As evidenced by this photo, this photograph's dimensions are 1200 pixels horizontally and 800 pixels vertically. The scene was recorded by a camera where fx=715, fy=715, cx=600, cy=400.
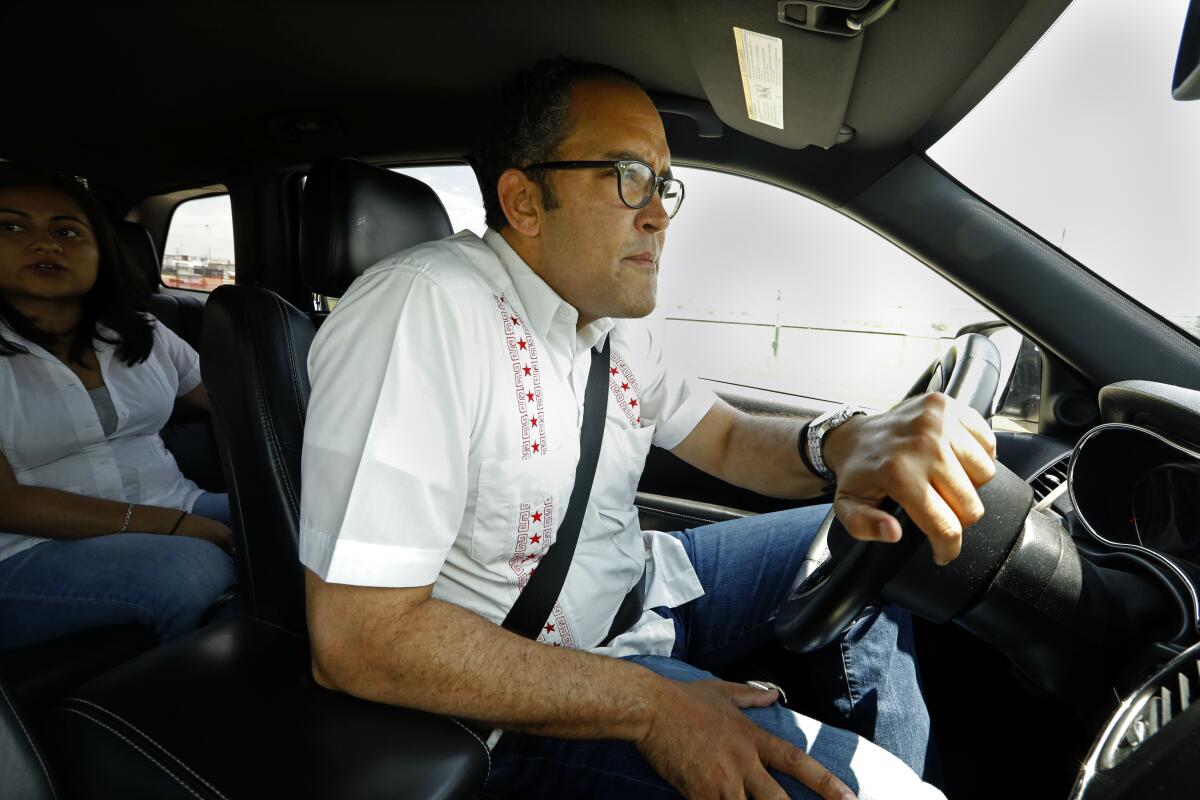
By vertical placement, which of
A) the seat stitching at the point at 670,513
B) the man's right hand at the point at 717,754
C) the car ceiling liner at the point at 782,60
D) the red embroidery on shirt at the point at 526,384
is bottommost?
the seat stitching at the point at 670,513

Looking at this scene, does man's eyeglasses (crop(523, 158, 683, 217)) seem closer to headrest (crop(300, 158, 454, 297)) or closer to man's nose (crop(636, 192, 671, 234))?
man's nose (crop(636, 192, 671, 234))

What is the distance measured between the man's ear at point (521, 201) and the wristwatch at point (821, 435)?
61 cm

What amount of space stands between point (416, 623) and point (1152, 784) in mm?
739

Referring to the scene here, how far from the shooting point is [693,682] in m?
1.03

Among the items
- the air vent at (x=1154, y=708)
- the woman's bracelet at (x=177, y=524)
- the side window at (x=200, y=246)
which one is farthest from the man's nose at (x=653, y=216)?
the side window at (x=200, y=246)

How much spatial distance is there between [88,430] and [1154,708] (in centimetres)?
223

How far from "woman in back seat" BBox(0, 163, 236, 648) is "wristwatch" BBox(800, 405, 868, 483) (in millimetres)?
1365


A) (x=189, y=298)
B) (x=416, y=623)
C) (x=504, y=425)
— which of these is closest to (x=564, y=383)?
(x=504, y=425)

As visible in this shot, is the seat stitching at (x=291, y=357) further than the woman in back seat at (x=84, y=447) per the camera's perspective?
No

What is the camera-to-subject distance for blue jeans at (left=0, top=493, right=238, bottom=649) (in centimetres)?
150

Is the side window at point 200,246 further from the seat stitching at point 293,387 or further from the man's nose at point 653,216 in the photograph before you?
the man's nose at point 653,216

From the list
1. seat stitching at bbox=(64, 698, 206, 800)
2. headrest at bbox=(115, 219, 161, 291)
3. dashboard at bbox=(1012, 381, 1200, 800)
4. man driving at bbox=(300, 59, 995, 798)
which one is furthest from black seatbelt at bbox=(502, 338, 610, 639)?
headrest at bbox=(115, 219, 161, 291)

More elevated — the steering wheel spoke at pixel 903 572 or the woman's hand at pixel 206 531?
the steering wheel spoke at pixel 903 572

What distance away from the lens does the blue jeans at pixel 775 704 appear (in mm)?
972
